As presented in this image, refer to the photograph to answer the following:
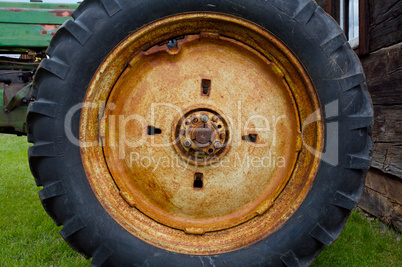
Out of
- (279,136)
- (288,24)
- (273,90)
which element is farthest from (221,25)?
(279,136)

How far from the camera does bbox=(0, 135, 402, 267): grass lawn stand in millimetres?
2002

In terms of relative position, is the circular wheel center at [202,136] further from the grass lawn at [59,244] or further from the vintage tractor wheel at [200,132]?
the grass lawn at [59,244]

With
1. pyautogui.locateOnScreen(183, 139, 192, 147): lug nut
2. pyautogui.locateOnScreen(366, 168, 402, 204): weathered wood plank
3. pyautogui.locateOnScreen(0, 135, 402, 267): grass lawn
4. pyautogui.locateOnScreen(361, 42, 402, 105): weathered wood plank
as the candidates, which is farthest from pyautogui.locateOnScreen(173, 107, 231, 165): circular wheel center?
pyautogui.locateOnScreen(366, 168, 402, 204): weathered wood plank

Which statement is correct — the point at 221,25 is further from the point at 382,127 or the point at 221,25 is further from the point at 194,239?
the point at 382,127

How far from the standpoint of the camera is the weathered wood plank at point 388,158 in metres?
2.37

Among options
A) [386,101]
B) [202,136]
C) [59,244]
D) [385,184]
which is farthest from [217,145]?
[385,184]

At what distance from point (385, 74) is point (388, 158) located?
658 millimetres

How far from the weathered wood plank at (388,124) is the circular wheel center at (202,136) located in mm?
1560

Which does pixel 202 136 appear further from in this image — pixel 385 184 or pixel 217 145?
pixel 385 184

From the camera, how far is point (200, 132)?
151 cm

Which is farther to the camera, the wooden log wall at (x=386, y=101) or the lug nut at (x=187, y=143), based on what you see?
the wooden log wall at (x=386, y=101)

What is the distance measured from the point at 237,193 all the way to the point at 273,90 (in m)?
0.56

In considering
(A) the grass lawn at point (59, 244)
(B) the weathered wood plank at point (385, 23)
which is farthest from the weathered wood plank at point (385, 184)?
(B) the weathered wood plank at point (385, 23)

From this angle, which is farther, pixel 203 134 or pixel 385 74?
pixel 385 74
